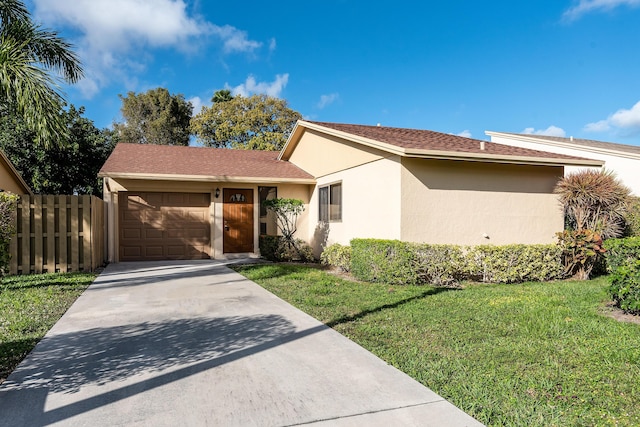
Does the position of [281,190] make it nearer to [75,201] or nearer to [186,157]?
[186,157]

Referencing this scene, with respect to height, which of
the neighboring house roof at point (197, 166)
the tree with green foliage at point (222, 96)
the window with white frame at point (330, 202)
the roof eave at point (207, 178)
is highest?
the tree with green foliage at point (222, 96)

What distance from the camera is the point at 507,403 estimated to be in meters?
3.08

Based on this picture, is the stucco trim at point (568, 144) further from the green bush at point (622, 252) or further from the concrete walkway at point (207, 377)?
the concrete walkway at point (207, 377)

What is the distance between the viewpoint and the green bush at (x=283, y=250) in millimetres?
12805

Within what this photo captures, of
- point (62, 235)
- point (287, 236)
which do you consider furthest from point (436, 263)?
point (62, 235)

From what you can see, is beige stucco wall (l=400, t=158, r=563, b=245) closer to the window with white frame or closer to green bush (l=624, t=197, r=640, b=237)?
green bush (l=624, t=197, r=640, b=237)

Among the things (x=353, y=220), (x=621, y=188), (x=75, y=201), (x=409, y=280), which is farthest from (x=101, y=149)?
(x=621, y=188)

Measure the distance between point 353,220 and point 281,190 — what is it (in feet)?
13.5

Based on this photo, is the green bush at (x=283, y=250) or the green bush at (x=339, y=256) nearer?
the green bush at (x=339, y=256)

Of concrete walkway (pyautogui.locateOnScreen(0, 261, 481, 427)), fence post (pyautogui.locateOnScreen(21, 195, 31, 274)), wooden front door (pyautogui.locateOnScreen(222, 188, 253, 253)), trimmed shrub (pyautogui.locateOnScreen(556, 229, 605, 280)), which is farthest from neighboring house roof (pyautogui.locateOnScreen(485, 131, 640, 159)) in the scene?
fence post (pyautogui.locateOnScreen(21, 195, 31, 274))

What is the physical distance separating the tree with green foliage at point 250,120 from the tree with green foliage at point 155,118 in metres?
3.98

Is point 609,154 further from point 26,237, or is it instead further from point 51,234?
point 26,237

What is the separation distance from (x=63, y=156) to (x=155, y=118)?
15.5 meters

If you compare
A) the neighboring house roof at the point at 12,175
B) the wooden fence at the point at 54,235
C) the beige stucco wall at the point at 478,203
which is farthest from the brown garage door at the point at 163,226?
the beige stucco wall at the point at 478,203
